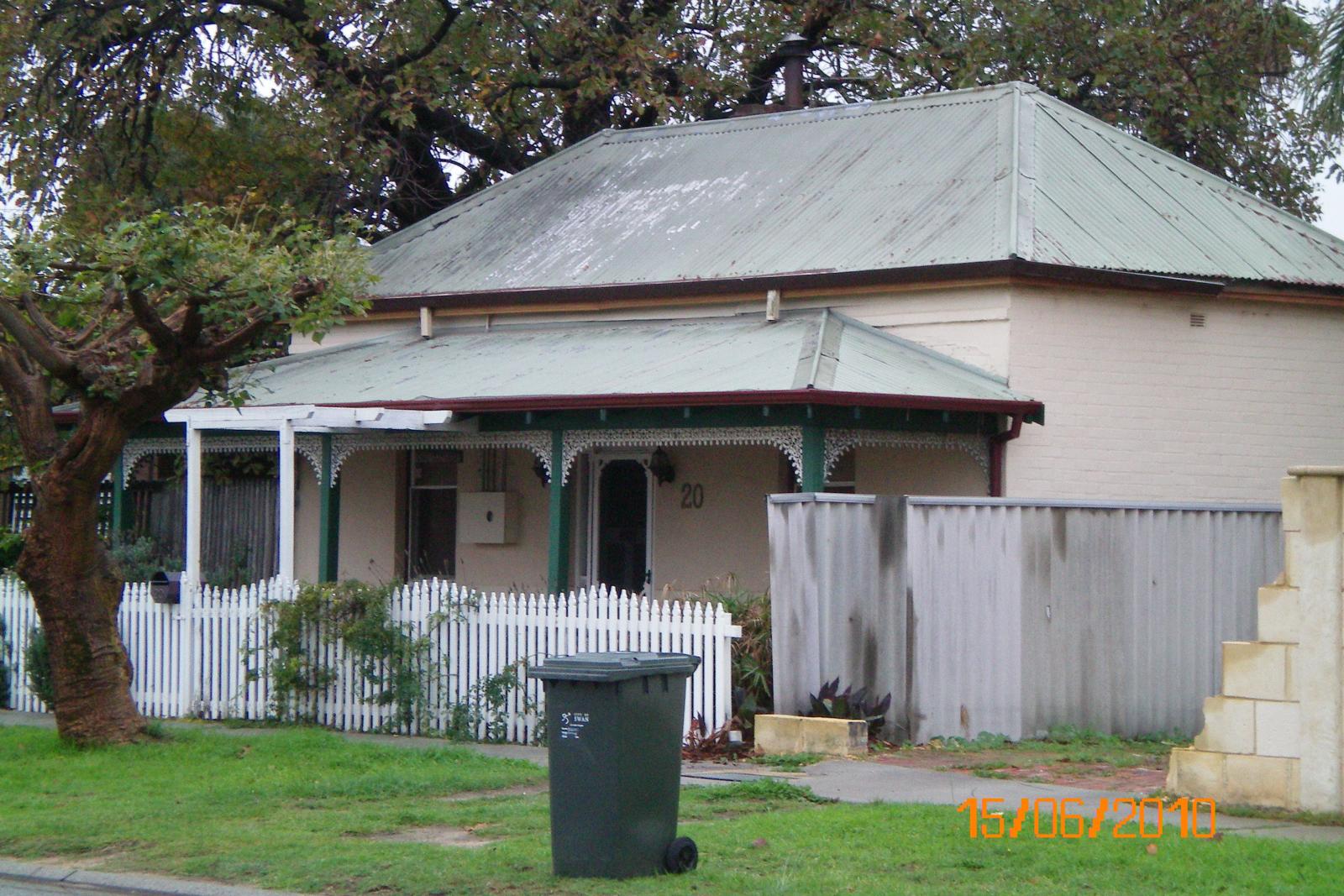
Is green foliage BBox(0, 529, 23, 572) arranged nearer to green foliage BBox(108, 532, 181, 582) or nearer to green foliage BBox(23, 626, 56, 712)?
green foliage BBox(108, 532, 181, 582)

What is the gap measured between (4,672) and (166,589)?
91.1 inches

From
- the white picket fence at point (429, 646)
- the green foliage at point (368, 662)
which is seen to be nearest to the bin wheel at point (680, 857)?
the white picket fence at point (429, 646)

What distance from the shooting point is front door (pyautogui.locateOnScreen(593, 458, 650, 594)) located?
669 inches

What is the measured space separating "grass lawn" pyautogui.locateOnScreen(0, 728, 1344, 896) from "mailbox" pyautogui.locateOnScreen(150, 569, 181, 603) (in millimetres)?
3098

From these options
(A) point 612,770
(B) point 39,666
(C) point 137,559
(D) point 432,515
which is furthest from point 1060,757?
(C) point 137,559

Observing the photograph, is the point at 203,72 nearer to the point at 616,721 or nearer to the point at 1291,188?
the point at 1291,188

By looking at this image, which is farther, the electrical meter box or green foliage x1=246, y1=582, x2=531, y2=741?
the electrical meter box

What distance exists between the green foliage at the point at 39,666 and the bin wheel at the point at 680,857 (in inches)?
350

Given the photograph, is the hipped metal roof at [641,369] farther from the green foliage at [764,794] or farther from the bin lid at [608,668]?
the bin lid at [608,668]

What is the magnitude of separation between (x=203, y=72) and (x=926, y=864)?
18.6 meters

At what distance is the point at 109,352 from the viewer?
12312 millimetres

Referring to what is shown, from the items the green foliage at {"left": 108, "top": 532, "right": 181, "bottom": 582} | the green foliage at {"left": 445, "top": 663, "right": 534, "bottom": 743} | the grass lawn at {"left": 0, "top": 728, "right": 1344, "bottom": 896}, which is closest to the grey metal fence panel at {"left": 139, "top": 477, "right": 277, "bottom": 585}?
the green foliage at {"left": 108, "top": 532, "right": 181, "bottom": 582}

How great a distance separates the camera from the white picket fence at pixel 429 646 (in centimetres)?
1247
